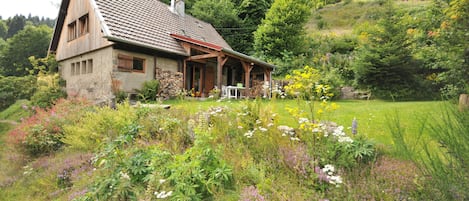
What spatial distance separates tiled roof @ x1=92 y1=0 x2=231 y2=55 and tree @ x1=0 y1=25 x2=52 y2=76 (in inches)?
866

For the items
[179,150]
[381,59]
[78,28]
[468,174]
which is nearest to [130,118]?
[179,150]

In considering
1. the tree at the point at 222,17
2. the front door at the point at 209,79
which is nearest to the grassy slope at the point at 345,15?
the tree at the point at 222,17

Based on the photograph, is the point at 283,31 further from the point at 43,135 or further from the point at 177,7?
the point at 43,135

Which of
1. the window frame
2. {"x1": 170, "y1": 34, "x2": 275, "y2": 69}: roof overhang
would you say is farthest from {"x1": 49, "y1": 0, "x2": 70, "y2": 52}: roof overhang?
{"x1": 170, "y1": 34, "x2": 275, "y2": 69}: roof overhang

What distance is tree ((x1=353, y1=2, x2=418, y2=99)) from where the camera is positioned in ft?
30.2

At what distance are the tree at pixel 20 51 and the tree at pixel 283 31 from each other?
2605cm

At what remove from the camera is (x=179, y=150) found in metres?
3.70

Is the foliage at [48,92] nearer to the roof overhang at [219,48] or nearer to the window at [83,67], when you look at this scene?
the window at [83,67]

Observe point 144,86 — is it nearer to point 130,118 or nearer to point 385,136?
point 130,118

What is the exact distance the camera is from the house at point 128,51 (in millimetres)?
9883

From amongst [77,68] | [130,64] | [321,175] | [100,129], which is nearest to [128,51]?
[130,64]

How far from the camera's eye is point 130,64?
33.3 feet

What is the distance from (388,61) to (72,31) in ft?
50.8

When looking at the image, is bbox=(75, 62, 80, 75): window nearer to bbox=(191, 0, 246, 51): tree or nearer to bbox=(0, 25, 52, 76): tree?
bbox=(191, 0, 246, 51): tree
